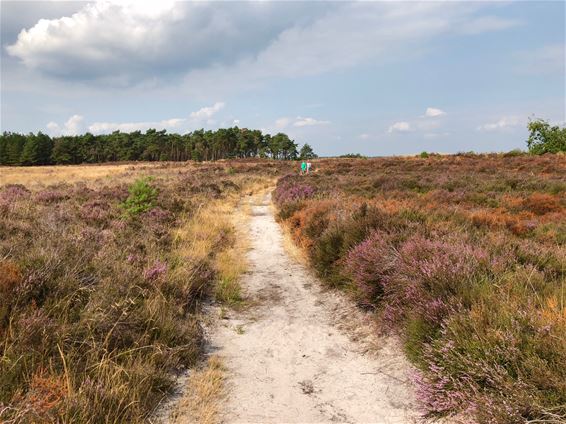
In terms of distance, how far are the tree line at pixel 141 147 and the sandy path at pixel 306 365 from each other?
98.6 m

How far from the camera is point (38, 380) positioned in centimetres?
291

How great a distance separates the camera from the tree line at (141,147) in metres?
101

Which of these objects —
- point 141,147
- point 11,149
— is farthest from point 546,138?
point 11,149

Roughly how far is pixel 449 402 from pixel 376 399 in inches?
32.8

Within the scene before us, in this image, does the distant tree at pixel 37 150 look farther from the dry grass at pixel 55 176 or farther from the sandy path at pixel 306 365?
the sandy path at pixel 306 365

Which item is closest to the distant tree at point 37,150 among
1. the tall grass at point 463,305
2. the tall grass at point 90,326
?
the tall grass at point 90,326

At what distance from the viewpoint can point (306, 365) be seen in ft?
14.5

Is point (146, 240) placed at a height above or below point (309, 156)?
below

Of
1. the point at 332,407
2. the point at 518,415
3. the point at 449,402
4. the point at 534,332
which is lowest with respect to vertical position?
the point at 332,407

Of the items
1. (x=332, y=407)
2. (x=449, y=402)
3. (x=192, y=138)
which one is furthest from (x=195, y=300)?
(x=192, y=138)

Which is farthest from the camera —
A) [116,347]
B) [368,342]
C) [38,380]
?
[368,342]

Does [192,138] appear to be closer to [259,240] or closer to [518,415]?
Result: [259,240]

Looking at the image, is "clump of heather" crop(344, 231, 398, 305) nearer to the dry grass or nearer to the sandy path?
Result: the sandy path

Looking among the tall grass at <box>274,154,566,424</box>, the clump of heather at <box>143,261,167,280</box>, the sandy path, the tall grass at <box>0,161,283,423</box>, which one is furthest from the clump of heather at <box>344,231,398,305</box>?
the clump of heather at <box>143,261,167,280</box>
